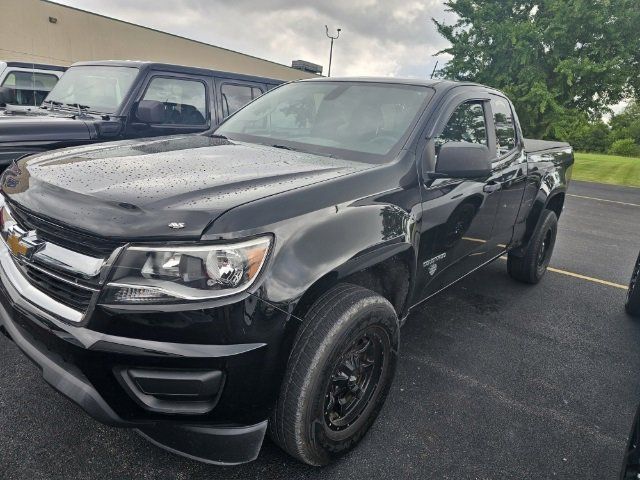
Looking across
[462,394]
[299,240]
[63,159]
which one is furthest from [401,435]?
[63,159]

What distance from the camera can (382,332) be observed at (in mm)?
2119

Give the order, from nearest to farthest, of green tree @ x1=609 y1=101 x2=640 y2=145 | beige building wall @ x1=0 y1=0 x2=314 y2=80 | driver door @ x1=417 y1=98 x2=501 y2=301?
driver door @ x1=417 y1=98 x2=501 y2=301
beige building wall @ x1=0 y1=0 x2=314 y2=80
green tree @ x1=609 y1=101 x2=640 y2=145

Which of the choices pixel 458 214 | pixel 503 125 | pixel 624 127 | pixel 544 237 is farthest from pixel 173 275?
pixel 624 127

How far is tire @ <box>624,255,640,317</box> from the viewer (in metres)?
3.89

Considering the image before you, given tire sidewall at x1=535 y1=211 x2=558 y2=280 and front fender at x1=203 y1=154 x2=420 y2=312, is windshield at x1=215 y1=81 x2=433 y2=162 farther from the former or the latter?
tire sidewall at x1=535 y1=211 x2=558 y2=280

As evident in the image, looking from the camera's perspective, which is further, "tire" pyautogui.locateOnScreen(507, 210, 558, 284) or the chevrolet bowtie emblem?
"tire" pyautogui.locateOnScreen(507, 210, 558, 284)

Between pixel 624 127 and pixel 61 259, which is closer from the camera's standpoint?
pixel 61 259

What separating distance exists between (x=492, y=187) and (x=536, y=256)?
1627 mm

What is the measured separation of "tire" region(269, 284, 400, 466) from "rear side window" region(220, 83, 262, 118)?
13.4ft

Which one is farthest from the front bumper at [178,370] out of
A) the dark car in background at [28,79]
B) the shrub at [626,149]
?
the shrub at [626,149]

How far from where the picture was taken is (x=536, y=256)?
14.3 feet

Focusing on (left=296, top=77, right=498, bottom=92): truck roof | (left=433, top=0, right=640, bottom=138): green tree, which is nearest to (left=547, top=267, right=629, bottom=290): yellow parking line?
(left=296, top=77, right=498, bottom=92): truck roof

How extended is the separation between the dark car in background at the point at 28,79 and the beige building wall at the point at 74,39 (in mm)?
11133

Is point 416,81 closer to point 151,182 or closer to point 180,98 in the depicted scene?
point 151,182
